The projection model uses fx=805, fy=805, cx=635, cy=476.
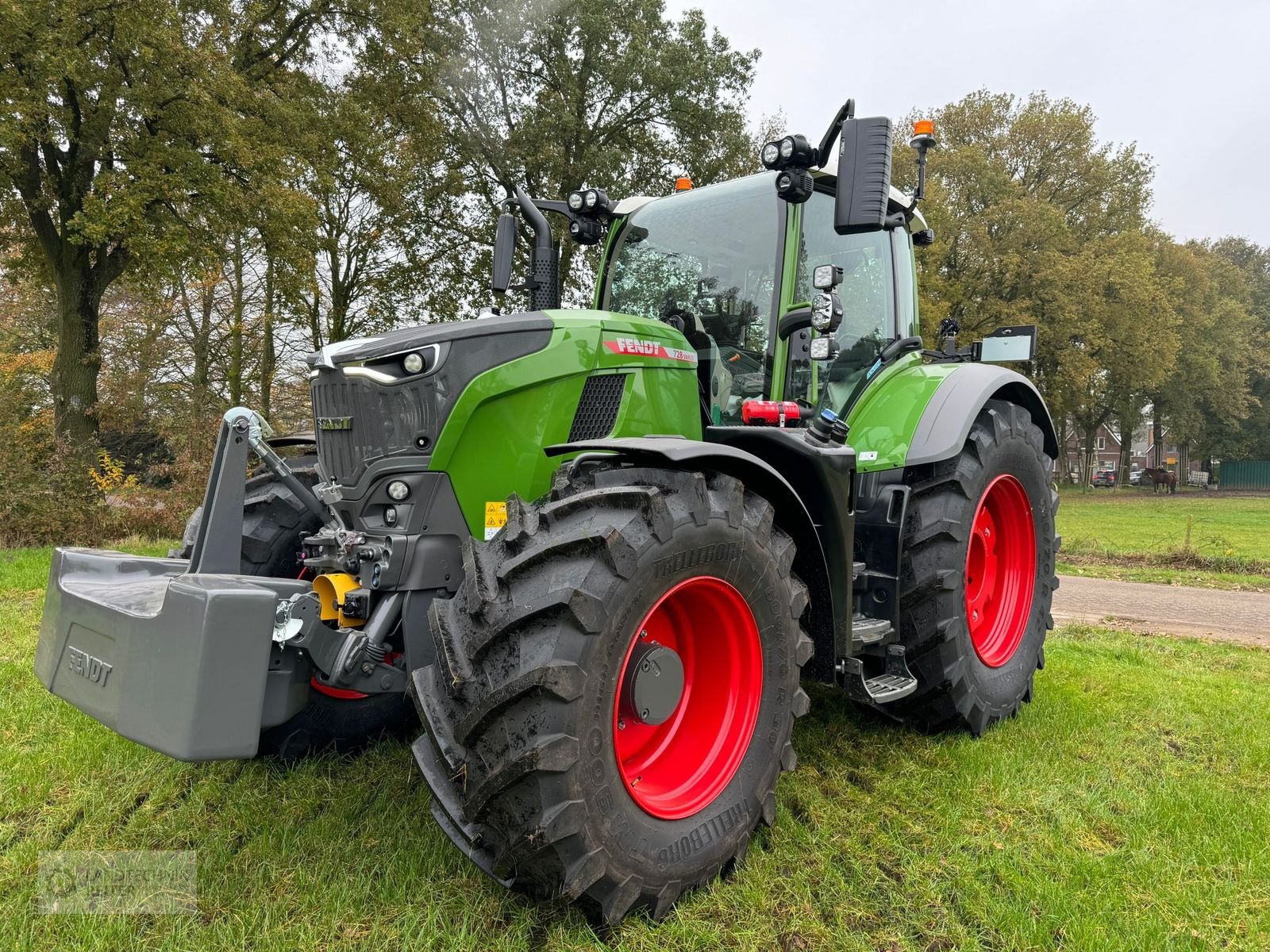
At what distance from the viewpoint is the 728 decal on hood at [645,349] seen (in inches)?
111

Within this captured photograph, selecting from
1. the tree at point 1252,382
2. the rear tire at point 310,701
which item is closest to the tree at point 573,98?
the rear tire at point 310,701

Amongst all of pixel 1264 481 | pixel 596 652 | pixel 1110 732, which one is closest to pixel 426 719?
pixel 596 652

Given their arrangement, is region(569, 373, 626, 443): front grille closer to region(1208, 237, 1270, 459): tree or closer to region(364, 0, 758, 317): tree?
region(364, 0, 758, 317): tree

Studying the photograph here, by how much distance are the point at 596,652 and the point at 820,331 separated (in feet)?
5.64

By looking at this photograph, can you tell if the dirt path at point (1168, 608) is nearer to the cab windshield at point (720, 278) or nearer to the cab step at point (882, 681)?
the cab step at point (882, 681)

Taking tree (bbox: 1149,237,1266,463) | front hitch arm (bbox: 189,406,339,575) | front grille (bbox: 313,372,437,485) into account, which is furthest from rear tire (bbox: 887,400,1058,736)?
tree (bbox: 1149,237,1266,463)

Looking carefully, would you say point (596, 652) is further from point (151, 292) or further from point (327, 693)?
point (151, 292)

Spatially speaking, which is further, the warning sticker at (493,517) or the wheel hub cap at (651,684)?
the warning sticker at (493,517)

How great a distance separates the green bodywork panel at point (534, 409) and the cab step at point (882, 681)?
118 centimetres

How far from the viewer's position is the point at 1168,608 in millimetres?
A: 7801

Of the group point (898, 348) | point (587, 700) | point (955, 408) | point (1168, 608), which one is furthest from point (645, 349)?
point (1168, 608)

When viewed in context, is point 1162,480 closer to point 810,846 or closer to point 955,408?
point 955,408

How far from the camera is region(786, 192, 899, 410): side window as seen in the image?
348 centimetres

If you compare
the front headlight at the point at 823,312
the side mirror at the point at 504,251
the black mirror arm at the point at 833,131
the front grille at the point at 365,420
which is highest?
the black mirror arm at the point at 833,131
